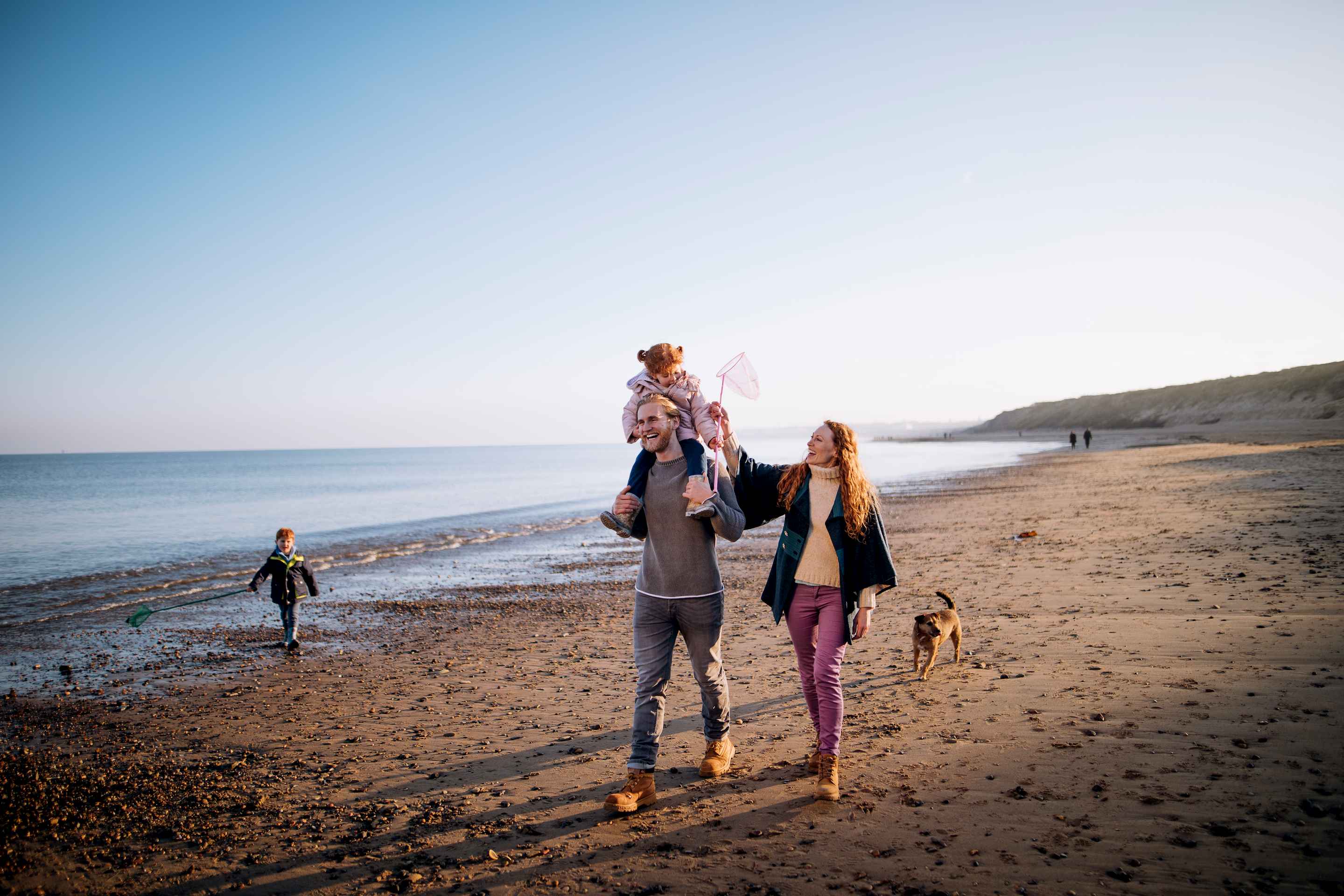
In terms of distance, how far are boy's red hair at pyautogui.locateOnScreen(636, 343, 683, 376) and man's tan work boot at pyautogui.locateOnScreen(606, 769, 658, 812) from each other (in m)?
2.44

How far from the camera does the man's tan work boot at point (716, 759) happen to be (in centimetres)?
450

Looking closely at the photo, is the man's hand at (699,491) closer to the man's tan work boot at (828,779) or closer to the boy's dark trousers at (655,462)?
the boy's dark trousers at (655,462)

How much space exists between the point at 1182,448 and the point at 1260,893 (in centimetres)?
4545

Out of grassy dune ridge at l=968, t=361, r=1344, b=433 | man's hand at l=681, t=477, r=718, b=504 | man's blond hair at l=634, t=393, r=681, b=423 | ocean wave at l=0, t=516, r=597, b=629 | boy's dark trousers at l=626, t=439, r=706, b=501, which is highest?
grassy dune ridge at l=968, t=361, r=1344, b=433

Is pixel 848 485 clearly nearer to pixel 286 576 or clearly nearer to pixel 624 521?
pixel 624 521

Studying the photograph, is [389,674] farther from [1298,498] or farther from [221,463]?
[221,463]

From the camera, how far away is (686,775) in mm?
4594

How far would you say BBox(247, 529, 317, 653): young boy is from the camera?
888cm

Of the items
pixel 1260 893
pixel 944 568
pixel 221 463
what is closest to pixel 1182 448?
pixel 944 568

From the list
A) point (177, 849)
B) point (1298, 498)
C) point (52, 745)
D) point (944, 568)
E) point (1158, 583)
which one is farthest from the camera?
point (1298, 498)

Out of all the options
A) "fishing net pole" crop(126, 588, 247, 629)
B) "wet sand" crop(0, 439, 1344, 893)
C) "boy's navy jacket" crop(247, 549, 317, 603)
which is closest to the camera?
"wet sand" crop(0, 439, 1344, 893)

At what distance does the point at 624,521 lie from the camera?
427cm

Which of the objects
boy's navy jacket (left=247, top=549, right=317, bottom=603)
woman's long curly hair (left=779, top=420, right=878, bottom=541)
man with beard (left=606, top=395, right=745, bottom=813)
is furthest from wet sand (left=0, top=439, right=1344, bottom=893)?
woman's long curly hair (left=779, top=420, right=878, bottom=541)

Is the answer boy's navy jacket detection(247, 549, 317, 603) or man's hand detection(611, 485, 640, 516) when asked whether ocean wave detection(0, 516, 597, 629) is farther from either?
man's hand detection(611, 485, 640, 516)
